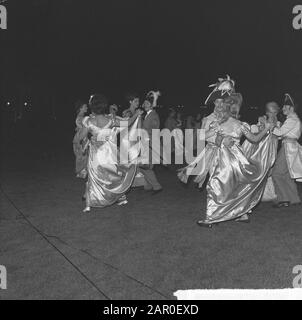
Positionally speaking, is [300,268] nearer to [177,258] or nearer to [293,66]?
[177,258]

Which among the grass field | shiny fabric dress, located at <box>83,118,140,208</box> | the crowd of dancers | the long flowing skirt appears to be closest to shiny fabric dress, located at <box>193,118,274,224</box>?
the crowd of dancers

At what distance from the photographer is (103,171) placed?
734 centimetres

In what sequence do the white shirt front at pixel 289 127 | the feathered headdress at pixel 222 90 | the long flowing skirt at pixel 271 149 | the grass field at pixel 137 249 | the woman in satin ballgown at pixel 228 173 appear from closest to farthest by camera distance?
the grass field at pixel 137 249
the woman in satin ballgown at pixel 228 173
the long flowing skirt at pixel 271 149
the feathered headdress at pixel 222 90
the white shirt front at pixel 289 127

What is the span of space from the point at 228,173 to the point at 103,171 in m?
2.15

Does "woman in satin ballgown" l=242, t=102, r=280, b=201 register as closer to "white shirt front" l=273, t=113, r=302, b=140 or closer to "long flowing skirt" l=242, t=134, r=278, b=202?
"long flowing skirt" l=242, t=134, r=278, b=202

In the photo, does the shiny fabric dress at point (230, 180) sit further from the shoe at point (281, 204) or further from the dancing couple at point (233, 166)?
the shoe at point (281, 204)

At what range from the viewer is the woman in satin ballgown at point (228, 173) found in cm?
618

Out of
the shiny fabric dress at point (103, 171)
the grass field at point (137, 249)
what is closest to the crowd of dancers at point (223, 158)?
the shiny fabric dress at point (103, 171)

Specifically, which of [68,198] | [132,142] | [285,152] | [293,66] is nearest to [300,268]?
[285,152]

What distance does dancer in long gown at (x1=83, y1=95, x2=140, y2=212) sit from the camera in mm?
7270

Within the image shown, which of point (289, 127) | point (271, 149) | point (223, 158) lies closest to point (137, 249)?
point (223, 158)

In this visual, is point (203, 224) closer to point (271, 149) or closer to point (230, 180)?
point (230, 180)

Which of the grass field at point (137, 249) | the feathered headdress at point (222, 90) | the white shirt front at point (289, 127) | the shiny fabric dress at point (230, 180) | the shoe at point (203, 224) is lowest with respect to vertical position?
the grass field at point (137, 249)
